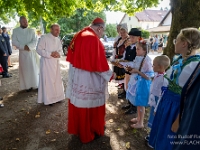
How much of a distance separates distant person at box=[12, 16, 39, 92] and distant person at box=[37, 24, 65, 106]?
4.68 ft

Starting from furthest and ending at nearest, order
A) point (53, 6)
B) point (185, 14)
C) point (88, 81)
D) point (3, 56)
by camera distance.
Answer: point (3, 56)
point (53, 6)
point (185, 14)
point (88, 81)

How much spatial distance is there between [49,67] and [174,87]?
3511 mm

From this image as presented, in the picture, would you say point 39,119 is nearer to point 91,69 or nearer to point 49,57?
point 49,57

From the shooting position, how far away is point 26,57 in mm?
5816

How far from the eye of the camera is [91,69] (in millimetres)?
2660

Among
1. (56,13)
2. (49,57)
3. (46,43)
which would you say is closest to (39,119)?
(49,57)

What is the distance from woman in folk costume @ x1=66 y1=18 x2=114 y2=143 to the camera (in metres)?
2.64

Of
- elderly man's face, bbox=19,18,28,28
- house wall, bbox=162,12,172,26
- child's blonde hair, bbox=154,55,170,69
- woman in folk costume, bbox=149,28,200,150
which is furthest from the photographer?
house wall, bbox=162,12,172,26

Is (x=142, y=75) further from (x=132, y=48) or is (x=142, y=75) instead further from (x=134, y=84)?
(x=132, y=48)

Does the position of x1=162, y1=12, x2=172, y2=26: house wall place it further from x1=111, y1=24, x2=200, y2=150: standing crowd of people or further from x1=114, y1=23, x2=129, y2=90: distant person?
x1=111, y1=24, x2=200, y2=150: standing crowd of people

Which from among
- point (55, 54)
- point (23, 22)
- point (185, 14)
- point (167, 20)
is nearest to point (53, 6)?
point (23, 22)

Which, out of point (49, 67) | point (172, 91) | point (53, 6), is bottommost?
point (49, 67)

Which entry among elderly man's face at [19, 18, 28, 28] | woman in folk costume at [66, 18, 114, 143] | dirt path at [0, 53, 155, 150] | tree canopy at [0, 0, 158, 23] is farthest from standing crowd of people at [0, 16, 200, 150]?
tree canopy at [0, 0, 158, 23]

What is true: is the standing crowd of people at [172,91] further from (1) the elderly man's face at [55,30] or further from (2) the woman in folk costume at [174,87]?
(1) the elderly man's face at [55,30]
